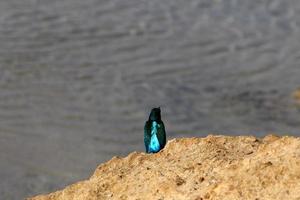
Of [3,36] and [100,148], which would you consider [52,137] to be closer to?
[100,148]

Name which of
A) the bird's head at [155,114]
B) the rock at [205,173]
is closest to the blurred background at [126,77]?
the bird's head at [155,114]

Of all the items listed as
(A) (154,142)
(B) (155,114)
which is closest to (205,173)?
(A) (154,142)

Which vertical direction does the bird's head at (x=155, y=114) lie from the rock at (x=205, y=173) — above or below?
above

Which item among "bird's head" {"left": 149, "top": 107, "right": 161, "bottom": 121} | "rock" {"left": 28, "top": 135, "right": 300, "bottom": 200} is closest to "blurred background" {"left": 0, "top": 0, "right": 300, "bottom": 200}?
"bird's head" {"left": 149, "top": 107, "right": 161, "bottom": 121}

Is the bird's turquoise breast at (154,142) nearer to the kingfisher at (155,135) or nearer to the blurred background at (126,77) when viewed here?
the kingfisher at (155,135)

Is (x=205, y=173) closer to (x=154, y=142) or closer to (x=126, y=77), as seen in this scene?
(x=154, y=142)
